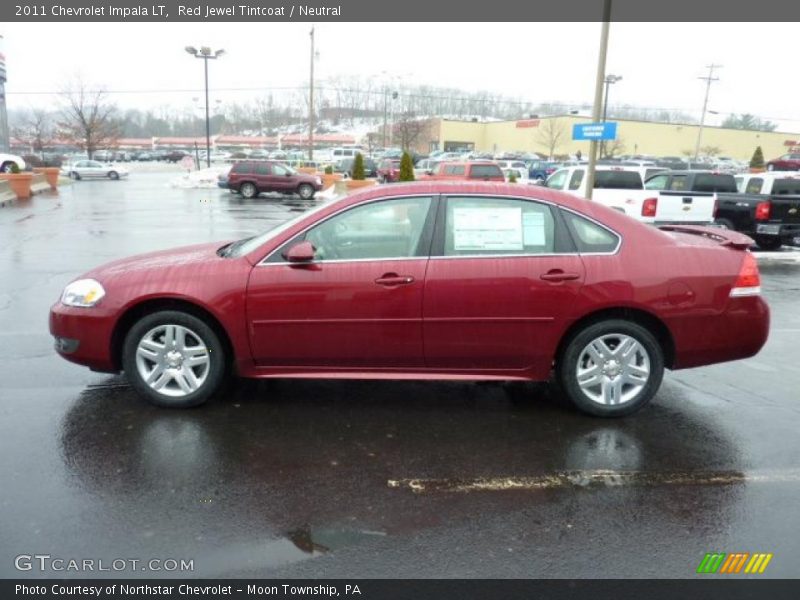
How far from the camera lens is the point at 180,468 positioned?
379 cm

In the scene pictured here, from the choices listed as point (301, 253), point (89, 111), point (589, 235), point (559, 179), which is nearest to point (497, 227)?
point (589, 235)

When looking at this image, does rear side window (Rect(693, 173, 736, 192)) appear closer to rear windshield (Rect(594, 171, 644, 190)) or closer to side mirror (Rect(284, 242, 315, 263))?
rear windshield (Rect(594, 171, 644, 190))

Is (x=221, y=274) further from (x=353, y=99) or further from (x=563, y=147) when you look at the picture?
(x=353, y=99)

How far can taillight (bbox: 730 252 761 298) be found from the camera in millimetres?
4574

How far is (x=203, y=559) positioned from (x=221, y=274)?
2.08 m

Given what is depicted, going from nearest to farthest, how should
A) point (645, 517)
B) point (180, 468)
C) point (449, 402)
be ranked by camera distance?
point (645, 517) → point (180, 468) → point (449, 402)

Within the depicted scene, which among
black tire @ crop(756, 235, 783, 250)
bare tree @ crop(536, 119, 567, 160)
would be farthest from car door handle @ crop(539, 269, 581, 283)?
bare tree @ crop(536, 119, 567, 160)

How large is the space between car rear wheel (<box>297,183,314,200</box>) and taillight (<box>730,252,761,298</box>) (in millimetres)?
25947

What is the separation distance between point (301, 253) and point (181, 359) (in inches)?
46.4

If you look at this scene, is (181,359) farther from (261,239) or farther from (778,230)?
(778,230)

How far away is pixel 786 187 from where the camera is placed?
13.5 m

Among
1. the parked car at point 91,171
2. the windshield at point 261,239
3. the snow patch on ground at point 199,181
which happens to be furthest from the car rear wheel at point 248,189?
the windshield at point 261,239

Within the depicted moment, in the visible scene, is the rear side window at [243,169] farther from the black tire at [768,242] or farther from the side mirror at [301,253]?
the side mirror at [301,253]

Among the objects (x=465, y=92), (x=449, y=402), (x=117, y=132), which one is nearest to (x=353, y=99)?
(x=465, y=92)
